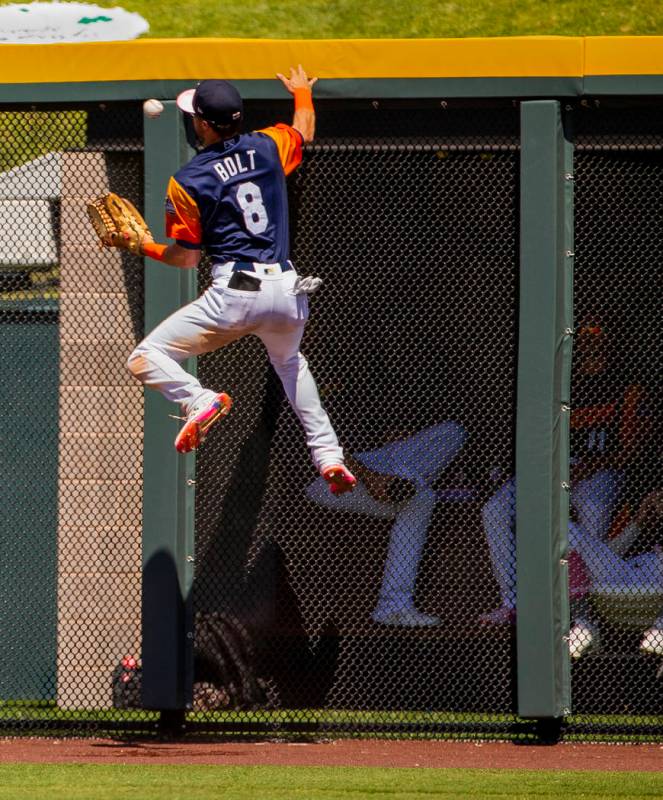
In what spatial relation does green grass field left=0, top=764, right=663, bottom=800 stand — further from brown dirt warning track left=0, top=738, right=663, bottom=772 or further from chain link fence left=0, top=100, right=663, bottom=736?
chain link fence left=0, top=100, right=663, bottom=736

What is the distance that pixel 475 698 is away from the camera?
5836 mm

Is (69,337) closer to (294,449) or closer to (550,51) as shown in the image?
(294,449)

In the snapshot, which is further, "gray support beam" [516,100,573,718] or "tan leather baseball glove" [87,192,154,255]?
"gray support beam" [516,100,573,718]

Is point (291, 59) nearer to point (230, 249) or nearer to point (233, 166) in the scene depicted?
point (233, 166)

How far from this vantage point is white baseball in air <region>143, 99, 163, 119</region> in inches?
228

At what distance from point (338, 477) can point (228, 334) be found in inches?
28.1

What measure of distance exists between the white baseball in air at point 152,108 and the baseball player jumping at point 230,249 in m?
0.24

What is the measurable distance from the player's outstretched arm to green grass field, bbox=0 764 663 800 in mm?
2468

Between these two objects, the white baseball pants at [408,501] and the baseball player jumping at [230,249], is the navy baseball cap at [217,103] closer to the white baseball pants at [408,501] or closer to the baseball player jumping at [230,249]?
the baseball player jumping at [230,249]

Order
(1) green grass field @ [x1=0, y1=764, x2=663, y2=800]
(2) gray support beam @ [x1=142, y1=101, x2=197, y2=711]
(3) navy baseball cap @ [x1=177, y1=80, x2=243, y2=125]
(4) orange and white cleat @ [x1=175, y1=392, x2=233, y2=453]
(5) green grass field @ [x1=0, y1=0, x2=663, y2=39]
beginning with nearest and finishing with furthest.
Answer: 1. (1) green grass field @ [x1=0, y1=764, x2=663, y2=800]
2. (4) orange and white cleat @ [x1=175, y1=392, x2=233, y2=453]
3. (3) navy baseball cap @ [x1=177, y1=80, x2=243, y2=125]
4. (2) gray support beam @ [x1=142, y1=101, x2=197, y2=711]
5. (5) green grass field @ [x1=0, y1=0, x2=663, y2=39]

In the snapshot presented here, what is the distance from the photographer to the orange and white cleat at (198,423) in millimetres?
5250

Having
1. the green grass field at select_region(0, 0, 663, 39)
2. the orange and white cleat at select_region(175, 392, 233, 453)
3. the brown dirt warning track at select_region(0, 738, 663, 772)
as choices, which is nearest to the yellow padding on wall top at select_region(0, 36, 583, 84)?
the orange and white cleat at select_region(175, 392, 233, 453)

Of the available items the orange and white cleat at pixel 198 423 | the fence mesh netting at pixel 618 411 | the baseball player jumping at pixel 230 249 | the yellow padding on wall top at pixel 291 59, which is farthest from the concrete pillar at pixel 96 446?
the fence mesh netting at pixel 618 411

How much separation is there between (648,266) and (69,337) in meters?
2.54
